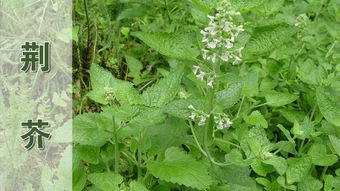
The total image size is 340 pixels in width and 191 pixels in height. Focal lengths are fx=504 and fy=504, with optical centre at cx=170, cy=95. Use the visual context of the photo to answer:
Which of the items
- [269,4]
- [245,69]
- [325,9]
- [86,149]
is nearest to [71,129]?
[86,149]

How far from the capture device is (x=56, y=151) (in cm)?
200

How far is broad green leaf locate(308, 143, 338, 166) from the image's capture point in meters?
1.65

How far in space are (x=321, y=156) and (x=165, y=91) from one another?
59cm

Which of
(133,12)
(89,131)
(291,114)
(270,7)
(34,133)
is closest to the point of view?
(89,131)

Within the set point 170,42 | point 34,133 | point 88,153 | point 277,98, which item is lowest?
point 34,133

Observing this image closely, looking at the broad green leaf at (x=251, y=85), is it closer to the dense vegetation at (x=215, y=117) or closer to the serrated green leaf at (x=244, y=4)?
the dense vegetation at (x=215, y=117)

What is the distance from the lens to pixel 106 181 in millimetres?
1402

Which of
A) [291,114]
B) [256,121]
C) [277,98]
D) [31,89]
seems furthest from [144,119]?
[31,89]

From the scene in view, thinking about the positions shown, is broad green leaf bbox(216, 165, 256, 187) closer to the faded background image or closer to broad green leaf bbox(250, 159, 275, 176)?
broad green leaf bbox(250, 159, 275, 176)

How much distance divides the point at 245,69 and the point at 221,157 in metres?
0.61

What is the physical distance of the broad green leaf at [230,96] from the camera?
149 centimetres

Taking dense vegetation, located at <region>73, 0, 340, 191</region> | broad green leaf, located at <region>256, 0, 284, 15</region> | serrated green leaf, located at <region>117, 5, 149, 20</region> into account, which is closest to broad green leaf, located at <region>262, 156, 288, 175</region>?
dense vegetation, located at <region>73, 0, 340, 191</region>

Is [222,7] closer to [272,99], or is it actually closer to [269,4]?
[272,99]

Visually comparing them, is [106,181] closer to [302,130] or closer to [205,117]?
[205,117]
